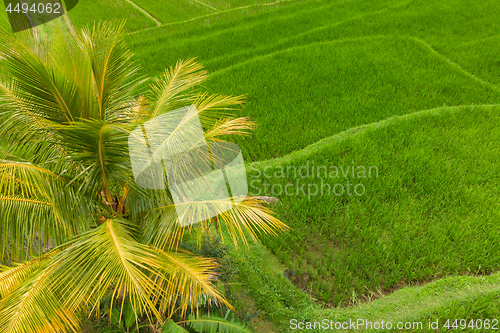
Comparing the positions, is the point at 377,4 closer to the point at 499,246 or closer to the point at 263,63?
the point at 263,63

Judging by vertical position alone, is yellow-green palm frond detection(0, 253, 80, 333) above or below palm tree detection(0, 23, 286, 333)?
below

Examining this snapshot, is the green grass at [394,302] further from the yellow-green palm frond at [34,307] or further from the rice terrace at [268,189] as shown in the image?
the yellow-green palm frond at [34,307]

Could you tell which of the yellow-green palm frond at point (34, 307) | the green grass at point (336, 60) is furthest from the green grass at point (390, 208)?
the yellow-green palm frond at point (34, 307)

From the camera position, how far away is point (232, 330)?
89.9 inches

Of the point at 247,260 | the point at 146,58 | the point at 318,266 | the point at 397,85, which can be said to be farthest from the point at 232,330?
the point at 146,58

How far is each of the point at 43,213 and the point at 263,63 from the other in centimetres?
547

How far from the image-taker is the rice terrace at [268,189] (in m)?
1.76

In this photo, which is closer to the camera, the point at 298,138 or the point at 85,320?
the point at 85,320

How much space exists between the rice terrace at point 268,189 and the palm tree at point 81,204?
1 cm

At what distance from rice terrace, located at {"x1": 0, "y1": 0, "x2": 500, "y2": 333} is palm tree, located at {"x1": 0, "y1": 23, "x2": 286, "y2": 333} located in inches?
0.5

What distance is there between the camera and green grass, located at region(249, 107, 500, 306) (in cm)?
303

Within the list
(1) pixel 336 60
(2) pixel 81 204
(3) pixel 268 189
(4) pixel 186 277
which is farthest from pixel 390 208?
(1) pixel 336 60

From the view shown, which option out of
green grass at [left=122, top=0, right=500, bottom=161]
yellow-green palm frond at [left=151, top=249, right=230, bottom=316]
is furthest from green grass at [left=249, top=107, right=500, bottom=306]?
yellow-green palm frond at [left=151, top=249, right=230, bottom=316]

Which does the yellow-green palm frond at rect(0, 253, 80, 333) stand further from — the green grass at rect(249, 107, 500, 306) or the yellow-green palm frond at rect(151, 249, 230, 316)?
the green grass at rect(249, 107, 500, 306)
